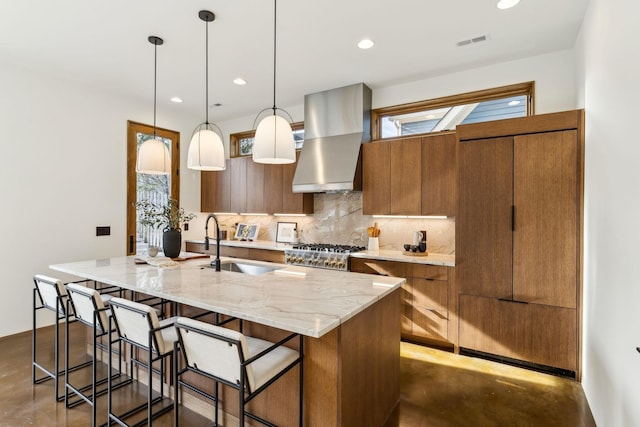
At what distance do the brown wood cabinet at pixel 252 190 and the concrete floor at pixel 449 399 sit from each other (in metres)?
2.58

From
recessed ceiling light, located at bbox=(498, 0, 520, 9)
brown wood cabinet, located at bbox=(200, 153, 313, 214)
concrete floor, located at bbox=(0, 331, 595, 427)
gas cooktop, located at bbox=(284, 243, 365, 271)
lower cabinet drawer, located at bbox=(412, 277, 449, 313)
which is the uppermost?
recessed ceiling light, located at bbox=(498, 0, 520, 9)

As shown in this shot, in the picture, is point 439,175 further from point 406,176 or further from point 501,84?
point 501,84

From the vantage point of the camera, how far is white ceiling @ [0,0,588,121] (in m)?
2.55

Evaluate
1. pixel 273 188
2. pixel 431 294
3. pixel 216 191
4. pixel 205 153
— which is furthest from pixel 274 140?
pixel 216 191

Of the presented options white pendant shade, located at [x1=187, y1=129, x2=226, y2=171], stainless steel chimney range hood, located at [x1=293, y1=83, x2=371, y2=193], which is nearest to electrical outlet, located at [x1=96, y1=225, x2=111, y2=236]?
white pendant shade, located at [x1=187, y1=129, x2=226, y2=171]

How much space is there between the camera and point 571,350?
2723mm

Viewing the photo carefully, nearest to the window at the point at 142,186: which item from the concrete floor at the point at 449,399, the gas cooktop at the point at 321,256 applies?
the concrete floor at the point at 449,399

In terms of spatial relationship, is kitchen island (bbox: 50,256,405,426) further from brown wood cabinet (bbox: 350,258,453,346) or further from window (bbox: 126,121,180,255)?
window (bbox: 126,121,180,255)

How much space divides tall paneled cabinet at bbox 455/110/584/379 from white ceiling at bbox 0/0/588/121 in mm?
822

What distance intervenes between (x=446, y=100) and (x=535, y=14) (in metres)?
1.25

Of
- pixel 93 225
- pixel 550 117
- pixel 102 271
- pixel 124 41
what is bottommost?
pixel 102 271

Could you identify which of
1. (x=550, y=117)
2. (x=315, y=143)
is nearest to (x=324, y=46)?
(x=315, y=143)

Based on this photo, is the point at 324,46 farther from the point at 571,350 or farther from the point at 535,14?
the point at 571,350

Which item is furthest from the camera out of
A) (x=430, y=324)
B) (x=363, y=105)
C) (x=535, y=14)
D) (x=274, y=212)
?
(x=274, y=212)
